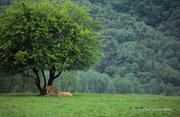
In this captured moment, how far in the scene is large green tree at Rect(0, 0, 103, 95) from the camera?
27.7 meters

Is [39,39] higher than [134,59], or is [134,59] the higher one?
[134,59]

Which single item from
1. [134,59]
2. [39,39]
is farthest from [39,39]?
[134,59]

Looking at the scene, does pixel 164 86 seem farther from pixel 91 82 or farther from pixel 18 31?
pixel 18 31

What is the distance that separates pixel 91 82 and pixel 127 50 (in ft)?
149

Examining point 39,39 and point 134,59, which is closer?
point 39,39

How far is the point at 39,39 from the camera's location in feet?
94.3

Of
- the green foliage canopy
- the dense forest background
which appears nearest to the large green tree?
the green foliage canopy

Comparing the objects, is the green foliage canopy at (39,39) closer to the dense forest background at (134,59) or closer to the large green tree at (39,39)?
the large green tree at (39,39)

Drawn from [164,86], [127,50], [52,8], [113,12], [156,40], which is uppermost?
[113,12]

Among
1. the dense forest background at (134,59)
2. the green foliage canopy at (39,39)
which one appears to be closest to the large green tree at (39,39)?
the green foliage canopy at (39,39)

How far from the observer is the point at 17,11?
28.3 metres

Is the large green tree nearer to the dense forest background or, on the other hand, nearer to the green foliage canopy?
the green foliage canopy

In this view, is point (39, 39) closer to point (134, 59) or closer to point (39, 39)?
point (39, 39)

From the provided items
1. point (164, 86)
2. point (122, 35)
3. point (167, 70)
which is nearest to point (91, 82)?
point (164, 86)
